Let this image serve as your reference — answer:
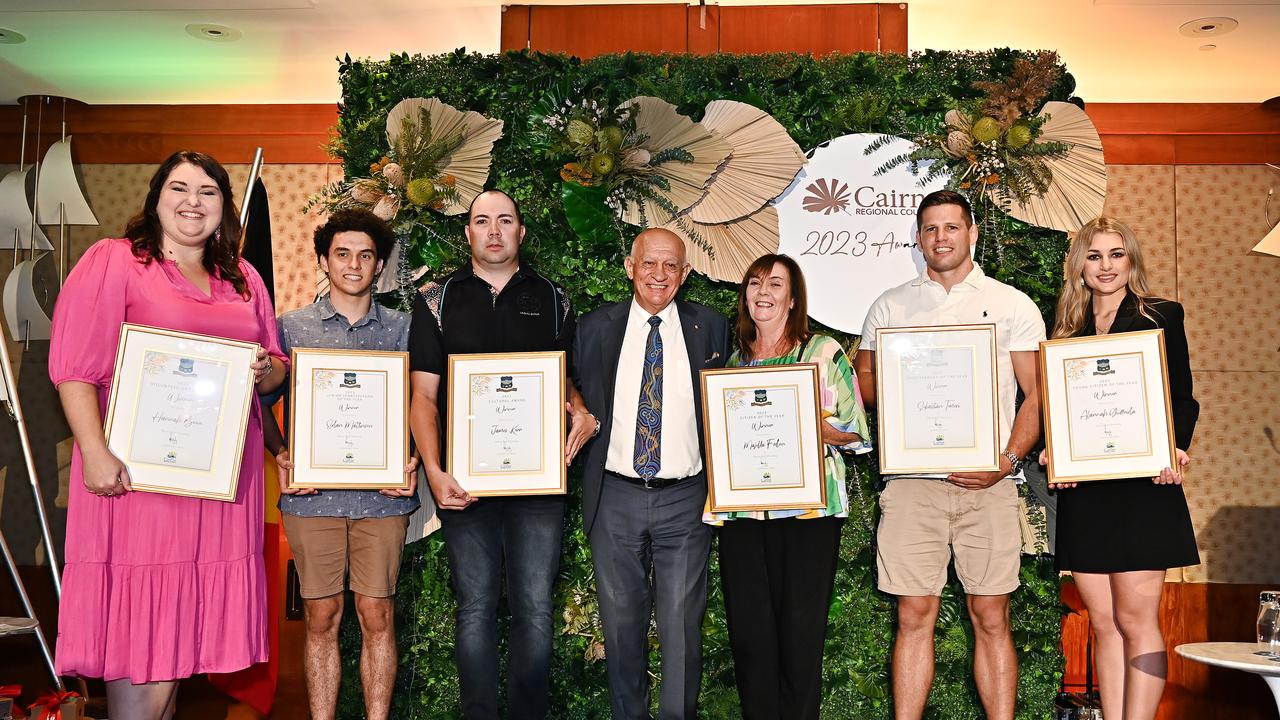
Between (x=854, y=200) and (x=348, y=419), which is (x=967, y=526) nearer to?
(x=854, y=200)

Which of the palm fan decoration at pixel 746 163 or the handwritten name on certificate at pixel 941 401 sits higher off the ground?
the palm fan decoration at pixel 746 163

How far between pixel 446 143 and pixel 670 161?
97cm

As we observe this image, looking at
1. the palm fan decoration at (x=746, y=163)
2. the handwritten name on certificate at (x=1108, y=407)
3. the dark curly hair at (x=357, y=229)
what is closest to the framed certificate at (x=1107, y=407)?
the handwritten name on certificate at (x=1108, y=407)

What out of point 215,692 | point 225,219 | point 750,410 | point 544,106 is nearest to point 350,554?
point 225,219

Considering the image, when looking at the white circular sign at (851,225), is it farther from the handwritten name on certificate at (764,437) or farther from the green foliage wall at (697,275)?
the handwritten name on certificate at (764,437)

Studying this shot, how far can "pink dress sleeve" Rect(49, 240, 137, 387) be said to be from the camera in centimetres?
276

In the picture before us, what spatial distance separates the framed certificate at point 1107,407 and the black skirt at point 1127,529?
126 millimetres

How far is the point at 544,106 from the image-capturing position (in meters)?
4.27

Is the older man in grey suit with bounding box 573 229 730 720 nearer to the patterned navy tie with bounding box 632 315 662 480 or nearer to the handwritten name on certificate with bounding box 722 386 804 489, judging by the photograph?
the patterned navy tie with bounding box 632 315 662 480

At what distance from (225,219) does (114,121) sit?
5.13 meters

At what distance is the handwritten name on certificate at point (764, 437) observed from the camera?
356cm

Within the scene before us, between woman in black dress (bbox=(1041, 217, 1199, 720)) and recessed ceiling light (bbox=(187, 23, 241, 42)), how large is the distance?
16.0 feet

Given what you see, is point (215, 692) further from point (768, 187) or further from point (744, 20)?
point (744, 20)

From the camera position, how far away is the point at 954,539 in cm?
375
